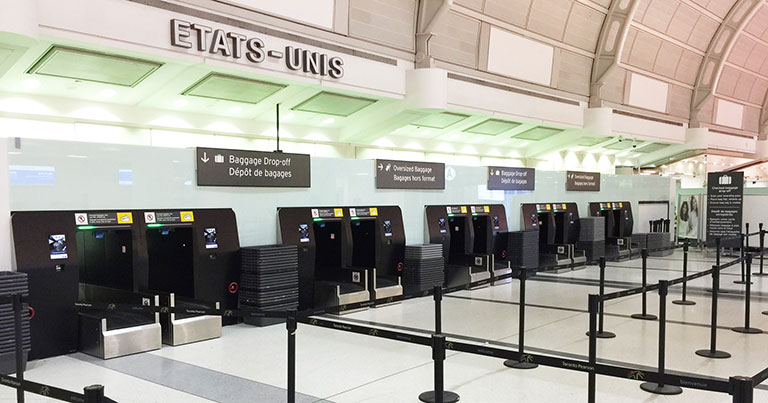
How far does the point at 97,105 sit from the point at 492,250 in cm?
759

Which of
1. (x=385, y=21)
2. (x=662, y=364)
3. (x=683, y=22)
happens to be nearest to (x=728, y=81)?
(x=683, y=22)

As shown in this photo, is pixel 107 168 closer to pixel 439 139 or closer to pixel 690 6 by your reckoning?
pixel 439 139

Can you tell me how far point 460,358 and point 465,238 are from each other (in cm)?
554

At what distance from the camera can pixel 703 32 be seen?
71.2ft

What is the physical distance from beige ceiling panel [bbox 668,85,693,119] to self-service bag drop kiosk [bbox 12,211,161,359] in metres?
21.2

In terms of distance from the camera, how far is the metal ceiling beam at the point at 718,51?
21484 mm

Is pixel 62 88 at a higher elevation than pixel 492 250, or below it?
higher

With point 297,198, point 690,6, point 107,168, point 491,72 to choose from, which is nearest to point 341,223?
point 297,198

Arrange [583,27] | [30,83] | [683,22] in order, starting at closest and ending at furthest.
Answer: [30,83]
[583,27]
[683,22]

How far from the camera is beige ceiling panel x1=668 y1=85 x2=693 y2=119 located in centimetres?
2278

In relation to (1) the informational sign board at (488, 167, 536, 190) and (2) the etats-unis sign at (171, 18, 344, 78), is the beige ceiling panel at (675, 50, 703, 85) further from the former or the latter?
(2) the etats-unis sign at (171, 18, 344, 78)

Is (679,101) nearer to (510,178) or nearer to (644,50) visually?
(644,50)

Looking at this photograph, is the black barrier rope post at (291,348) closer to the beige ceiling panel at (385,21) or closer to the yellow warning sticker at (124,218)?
the yellow warning sticker at (124,218)

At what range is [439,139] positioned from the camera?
17.1 m
